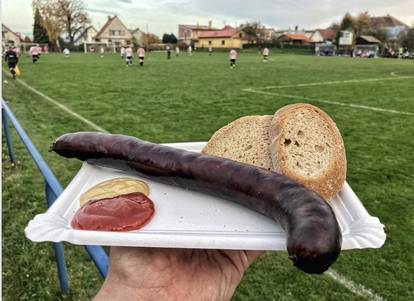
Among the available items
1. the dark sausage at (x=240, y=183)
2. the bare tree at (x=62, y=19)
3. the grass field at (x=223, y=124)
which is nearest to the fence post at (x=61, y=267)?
the grass field at (x=223, y=124)

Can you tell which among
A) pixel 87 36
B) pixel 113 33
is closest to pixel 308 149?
pixel 87 36

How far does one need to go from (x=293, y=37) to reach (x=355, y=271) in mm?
116537

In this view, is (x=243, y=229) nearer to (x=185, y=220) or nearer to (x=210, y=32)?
(x=185, y=220)

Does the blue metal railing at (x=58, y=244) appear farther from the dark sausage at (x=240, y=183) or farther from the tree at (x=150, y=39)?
the tree at (x=150, y=39)

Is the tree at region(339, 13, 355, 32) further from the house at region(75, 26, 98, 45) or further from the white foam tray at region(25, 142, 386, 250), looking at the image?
the white foam tray at region(25, 142, 386, 250)

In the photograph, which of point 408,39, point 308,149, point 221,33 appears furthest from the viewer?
point 221,33

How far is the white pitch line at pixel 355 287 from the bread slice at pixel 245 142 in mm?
2161

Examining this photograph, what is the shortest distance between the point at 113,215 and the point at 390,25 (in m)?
132

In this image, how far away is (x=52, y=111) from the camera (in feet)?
42.2

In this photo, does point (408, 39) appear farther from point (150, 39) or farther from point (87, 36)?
point (87, 36)

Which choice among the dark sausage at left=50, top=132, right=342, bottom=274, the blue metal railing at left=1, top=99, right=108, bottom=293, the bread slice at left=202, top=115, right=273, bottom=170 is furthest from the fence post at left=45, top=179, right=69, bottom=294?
the bread slice at left=202, top=115, right=273, bottom=170

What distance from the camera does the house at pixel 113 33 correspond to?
123 m

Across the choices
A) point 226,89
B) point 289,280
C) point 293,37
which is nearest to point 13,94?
point 226,89

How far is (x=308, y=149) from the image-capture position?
2.23 meters
